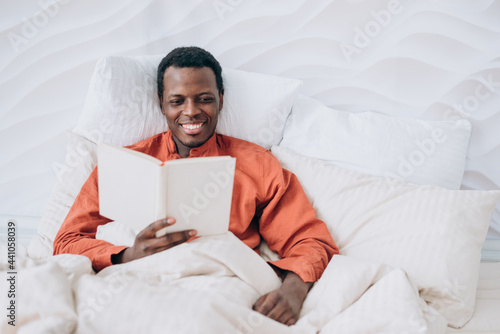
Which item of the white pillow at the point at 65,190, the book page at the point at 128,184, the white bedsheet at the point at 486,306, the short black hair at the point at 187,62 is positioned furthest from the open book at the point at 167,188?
the white bedsheet at the point at 486,306

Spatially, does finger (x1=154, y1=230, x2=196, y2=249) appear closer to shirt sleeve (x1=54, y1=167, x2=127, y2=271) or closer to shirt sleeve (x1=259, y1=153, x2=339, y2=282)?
shirt sleeve (x1=54, y1=167, x2=127, y2=271)

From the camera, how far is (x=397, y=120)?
1.54 metres

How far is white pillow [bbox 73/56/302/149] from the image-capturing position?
143 centimetres

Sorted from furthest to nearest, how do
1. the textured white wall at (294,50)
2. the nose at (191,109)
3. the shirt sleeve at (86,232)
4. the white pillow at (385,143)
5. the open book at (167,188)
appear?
the textured white wall at (294,50), the white pillow at (385,143), the nose at (191,109), the shirt sleeve at (86,232), the open book at (167,188)

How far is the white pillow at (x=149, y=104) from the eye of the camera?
4.68ft

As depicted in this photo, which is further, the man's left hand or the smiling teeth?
the smiling teeth

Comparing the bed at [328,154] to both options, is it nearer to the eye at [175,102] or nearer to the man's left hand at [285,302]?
the man's left hand at [285,302]

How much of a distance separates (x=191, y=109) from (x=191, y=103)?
20 millimetres

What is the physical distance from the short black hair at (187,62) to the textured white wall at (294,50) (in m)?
0.24

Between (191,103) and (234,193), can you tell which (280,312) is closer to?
(234,193)

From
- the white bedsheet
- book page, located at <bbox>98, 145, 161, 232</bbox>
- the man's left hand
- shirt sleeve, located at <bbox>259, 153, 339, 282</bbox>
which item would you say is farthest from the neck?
the white bedsheet

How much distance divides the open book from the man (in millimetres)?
142

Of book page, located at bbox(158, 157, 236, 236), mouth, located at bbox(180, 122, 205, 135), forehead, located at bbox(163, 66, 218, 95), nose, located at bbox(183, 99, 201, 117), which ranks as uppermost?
forehead, located at bbox(163, 66, 218, 95)

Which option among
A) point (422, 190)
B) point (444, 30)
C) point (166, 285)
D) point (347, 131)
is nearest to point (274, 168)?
point (347, 131)
